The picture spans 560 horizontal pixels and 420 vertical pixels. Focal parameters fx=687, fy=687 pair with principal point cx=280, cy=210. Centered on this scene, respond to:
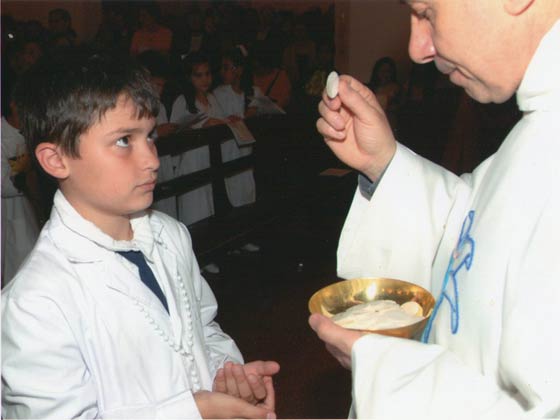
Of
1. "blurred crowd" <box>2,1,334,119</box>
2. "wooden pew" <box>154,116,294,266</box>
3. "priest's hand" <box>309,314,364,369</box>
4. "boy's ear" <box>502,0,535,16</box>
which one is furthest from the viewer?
"blurred crowd" <box>2,1,334,119</box>

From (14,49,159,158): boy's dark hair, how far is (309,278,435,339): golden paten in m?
0.59

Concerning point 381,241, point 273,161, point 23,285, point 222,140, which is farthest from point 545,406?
point 273,161

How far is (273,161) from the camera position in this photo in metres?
5.51

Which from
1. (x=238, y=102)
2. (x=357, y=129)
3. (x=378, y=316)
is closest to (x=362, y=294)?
(x=378, y=316)

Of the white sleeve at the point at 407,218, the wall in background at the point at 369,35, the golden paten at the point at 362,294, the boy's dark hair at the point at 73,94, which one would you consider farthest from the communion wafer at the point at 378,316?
the wall in background at the point at 369,35

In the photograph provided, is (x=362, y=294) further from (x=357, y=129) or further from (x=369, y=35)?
(x=369, y=35)

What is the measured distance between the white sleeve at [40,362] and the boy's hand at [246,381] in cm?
35

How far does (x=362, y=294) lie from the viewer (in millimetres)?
1429

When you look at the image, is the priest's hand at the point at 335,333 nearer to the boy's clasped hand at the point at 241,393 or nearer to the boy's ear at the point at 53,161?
the boy's clasped hand at the point at 241,393

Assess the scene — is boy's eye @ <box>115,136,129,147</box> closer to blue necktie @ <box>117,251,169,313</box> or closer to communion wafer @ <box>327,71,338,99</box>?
blue necktie @ <box>117,251,169,313</box>

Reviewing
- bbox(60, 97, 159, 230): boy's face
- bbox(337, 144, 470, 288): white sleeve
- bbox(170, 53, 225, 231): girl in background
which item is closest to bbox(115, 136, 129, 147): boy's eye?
bbox(60, 97, 159, 230): boy's face

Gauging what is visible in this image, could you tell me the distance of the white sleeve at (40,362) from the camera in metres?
1.32

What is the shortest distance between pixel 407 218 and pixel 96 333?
72cm

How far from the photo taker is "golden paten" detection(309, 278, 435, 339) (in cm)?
137
